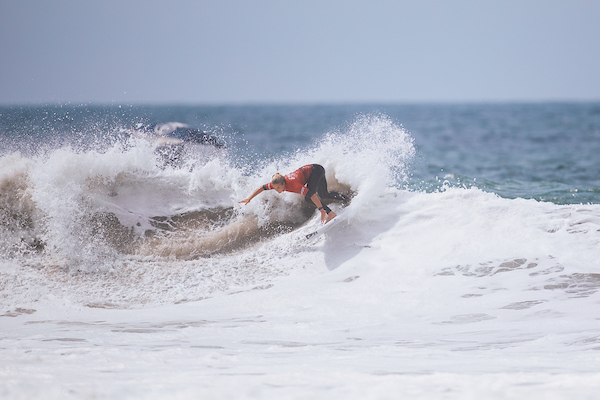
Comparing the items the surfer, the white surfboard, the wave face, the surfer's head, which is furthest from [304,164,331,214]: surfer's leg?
the wave face

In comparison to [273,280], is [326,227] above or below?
above

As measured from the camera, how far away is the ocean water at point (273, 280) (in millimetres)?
3273

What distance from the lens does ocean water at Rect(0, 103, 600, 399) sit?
327cm

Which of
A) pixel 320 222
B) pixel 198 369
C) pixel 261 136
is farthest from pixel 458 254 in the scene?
pixel 261 136

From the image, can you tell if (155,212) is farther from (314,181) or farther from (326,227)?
(326,227)

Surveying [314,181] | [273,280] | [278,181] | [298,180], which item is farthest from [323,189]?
[273,280]

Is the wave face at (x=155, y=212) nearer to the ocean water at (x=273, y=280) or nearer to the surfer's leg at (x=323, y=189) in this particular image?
the ocean water at (x=273, y=280)

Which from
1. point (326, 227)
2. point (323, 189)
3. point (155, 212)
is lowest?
point (326, 227)

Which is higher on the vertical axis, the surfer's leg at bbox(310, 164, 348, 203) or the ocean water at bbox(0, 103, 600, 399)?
the surfer's leg at bbox(310, 164, 348, 203)

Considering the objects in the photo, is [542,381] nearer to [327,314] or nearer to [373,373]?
[373,373]

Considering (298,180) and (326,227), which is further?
(326,227)

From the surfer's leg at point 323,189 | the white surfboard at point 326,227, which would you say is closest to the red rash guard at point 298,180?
the surfer's leg at point 323,189

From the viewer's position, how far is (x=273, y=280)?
6.08m

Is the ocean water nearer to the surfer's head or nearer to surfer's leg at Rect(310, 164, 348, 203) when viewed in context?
surfer's leg at Rect(310, 164, 348, 203)
